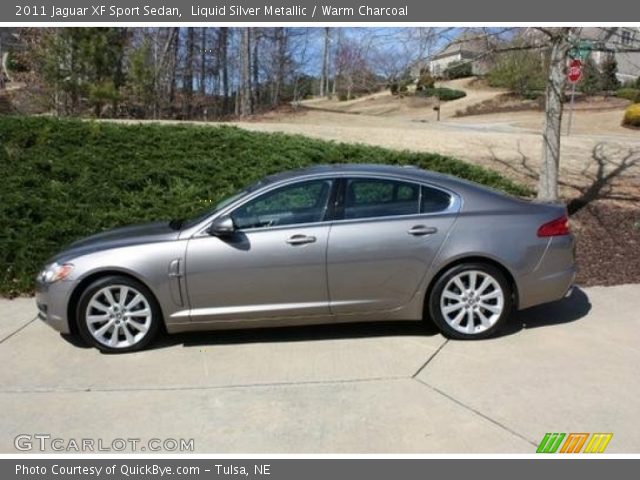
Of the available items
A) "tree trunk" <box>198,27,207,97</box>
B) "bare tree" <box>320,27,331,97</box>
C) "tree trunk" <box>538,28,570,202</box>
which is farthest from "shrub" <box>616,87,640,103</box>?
"tree trunk" <box>538,28,570,202</box>

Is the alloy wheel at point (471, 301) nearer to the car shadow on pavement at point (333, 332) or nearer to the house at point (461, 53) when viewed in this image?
the car shadow on pavement at point (333, 332)

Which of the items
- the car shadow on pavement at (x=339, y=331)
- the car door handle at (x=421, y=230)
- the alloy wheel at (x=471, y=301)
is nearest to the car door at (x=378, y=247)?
the car door handle at (x=421, y=230)

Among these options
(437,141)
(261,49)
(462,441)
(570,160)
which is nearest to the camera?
(462,441)

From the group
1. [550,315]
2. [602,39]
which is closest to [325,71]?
[602,39]

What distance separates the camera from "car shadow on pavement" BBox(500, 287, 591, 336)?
5.46 metres

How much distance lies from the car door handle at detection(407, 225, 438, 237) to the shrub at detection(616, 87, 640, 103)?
1450 inches

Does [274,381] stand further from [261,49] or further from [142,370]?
[261,49]

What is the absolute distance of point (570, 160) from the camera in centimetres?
1217

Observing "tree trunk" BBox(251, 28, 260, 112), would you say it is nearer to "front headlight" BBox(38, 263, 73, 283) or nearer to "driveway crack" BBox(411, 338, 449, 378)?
"front headlight" BBox(38, 263, 73, 283)

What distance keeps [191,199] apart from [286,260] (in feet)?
13.9

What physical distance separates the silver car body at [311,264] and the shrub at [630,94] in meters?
36.5

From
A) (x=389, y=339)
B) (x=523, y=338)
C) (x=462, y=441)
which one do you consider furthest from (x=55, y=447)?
(x=523, y=338)

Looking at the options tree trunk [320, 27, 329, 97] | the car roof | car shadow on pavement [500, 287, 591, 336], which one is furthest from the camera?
tree trunk [320, 27, 329, 97]

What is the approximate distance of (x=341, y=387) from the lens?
4.29 m
